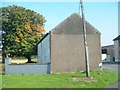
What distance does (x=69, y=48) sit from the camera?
31.7 metres

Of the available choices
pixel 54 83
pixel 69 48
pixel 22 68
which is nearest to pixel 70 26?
pixel 69 48

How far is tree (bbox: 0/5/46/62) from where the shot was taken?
58.6m

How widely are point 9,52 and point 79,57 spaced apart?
1187 inches

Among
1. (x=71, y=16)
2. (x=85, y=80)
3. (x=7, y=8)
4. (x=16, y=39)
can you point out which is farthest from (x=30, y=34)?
(x=85, y=80)

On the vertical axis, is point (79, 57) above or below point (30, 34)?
below

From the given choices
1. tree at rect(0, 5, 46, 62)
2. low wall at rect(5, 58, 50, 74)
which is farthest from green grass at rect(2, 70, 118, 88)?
tree at rect(0, 5, 46, 62)

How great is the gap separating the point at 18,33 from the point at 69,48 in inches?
1145

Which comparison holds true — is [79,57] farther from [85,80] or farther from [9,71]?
[85,80]

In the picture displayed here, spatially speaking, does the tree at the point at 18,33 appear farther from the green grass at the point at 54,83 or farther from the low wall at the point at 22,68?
the green grass at the point at 54,83

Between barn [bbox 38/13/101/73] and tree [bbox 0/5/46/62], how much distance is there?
1076 inches

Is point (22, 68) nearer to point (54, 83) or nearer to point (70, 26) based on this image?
point (70, 26)

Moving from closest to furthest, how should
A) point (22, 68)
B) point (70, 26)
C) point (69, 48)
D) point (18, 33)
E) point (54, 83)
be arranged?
point (54, 83)
point (22, 68)
point (69, 48)
point (70, 26)
point (18, 33)

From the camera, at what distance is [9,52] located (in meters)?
59.1

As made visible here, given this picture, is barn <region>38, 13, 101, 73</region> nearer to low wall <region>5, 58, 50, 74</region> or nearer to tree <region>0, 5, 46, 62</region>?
low wall <region>5, 58, 50, 74</region>
